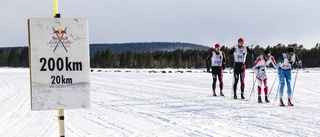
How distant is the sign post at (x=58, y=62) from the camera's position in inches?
186

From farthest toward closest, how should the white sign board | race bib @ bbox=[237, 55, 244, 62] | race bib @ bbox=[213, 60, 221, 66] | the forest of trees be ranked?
the forest of trees → race bib @ bbox=[213, 60, 221, 66] → race bib @ bbox=[237, 55, 244, 62] → the white sign board

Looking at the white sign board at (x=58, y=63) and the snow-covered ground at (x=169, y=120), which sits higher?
the white sign board at (x=58, y=63)

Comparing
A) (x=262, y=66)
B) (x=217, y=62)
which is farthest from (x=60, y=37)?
(x=217, y=62)

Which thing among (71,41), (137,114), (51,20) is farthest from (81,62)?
(137,114)

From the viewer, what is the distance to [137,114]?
9469mm

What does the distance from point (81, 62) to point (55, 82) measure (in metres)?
0.40

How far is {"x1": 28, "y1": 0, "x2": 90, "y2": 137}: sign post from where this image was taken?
15.5ft

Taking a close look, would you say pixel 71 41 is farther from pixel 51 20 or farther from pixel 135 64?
pixel 135 64

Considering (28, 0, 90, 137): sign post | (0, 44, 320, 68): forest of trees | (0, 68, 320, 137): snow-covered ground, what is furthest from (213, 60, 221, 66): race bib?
(0, 44, 320, 68): forest of trees

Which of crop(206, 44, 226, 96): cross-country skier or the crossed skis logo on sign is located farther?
crop(206, 44, 226, 96): cross-country skier

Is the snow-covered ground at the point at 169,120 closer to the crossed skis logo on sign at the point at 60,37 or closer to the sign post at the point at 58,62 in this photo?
the sign post at the point at 58,62

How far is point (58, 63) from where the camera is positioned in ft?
15.8

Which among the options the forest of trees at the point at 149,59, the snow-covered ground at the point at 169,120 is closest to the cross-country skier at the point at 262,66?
the snow-covered ground at the point at 169,120

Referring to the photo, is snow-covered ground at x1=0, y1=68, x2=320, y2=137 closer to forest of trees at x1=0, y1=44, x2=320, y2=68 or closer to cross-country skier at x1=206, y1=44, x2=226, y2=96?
cross-country skier at x1=206, y1=44, x2=226, y2=96
